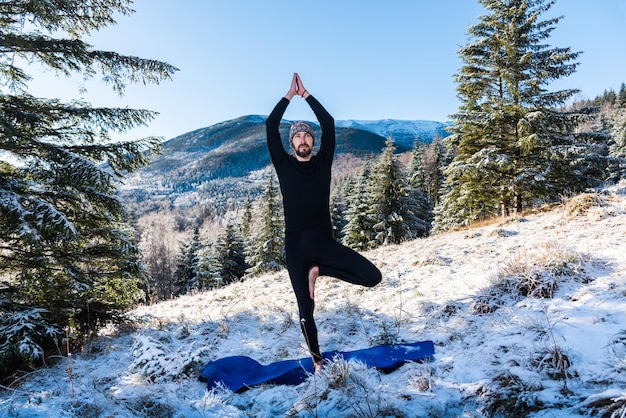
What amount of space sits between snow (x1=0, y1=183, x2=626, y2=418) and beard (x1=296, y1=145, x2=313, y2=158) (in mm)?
2125

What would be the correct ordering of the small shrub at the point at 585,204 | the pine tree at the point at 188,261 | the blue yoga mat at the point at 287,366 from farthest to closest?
the pine tree at the point at 188,261, the small shrub at the point at 585,204, the blue yoga mat at the point at 287,366

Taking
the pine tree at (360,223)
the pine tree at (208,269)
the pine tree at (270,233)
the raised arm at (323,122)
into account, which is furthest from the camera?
the pine tree at (208,269)

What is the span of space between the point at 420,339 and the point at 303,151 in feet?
8.35

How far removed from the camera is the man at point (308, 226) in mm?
3443

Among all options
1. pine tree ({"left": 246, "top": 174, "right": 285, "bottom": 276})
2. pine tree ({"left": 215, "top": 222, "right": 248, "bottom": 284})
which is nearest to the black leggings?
pine tree ({"left": 246, "top": 174, "right": 285, "bottom": 276})

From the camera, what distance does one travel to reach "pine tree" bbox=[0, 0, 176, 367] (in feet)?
17.1

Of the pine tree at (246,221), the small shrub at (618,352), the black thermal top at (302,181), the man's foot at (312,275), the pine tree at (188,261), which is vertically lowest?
the pine tree at (188,261)

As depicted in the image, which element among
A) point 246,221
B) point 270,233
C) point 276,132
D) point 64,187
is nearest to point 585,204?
point 276,132

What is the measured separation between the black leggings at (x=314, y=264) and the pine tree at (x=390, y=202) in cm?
2327

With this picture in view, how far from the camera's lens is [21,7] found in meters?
5.96

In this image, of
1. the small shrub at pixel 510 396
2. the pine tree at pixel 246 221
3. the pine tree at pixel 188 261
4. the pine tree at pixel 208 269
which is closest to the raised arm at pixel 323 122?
the small shrub at pixel 510 396

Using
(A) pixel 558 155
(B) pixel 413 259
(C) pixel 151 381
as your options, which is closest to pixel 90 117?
(C) pixel 151 381

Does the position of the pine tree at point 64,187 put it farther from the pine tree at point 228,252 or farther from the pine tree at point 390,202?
the pine tree at point 228,252

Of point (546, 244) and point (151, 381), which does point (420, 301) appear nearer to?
point (546, 244)
